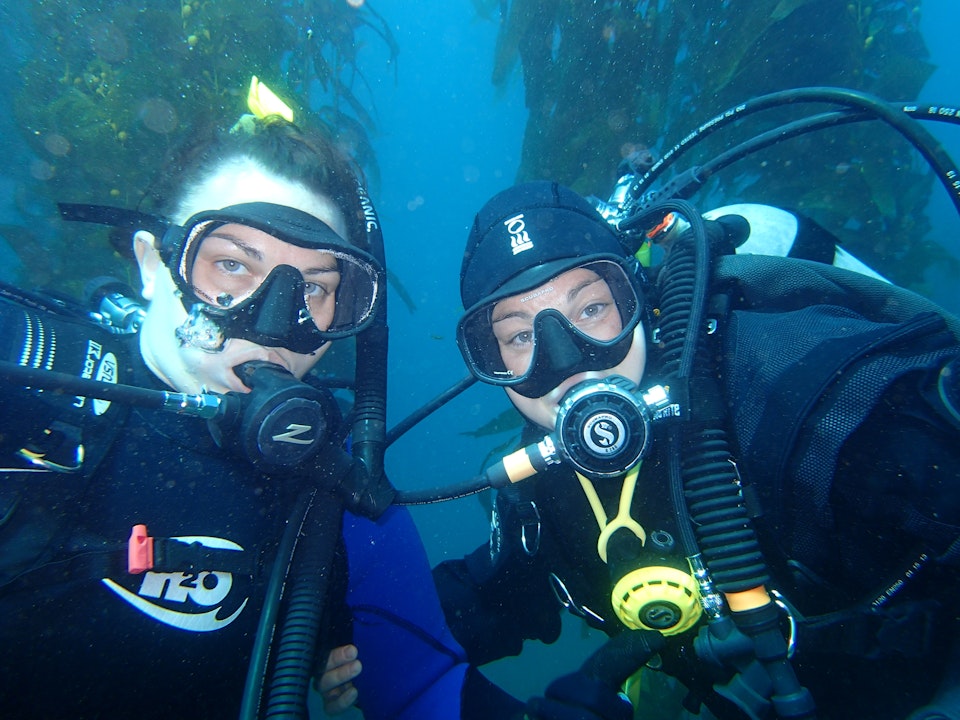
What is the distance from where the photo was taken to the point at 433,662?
2.78m

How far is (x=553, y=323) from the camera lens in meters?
2.55

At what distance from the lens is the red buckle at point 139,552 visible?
1847 millimetres

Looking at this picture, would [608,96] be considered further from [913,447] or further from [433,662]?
[433,662]

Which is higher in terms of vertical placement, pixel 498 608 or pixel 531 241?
pixel 531 241

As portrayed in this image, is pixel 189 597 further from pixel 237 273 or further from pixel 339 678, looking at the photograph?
pixel 237 273

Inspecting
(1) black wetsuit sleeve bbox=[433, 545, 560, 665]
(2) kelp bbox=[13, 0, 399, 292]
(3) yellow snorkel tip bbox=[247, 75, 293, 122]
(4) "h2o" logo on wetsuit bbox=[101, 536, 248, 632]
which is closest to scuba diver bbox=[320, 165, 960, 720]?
(1) black wetsuit sleeve bbox=[433, 545, 560, 665]

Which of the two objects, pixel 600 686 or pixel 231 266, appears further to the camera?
pixel 231 266

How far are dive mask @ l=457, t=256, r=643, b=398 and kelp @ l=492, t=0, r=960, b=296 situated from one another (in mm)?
5380

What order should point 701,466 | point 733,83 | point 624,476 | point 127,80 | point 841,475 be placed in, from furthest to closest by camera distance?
point 733,83 < point 127,80 < point 624,476 < point 701,466 < point 841,475

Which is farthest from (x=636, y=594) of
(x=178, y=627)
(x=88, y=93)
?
(x=88, y=93)

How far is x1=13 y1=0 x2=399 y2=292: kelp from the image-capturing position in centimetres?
552

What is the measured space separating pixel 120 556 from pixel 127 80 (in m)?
6.05

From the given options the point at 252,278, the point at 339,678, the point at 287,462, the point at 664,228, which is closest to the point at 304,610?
the point at 287,462

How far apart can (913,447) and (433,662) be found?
2601 millimetres
